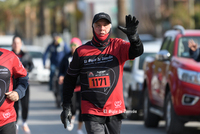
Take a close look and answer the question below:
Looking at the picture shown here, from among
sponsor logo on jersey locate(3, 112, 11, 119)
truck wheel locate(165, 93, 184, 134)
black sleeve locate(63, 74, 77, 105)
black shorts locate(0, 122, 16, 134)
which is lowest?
truck wheel locate(165, 93, 184, 134)

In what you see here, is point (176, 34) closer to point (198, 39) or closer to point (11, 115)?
point (198, 39)

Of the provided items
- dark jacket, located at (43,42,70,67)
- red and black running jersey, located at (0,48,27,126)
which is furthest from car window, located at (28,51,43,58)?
red and black running jersey, located at (0,48,27,126)

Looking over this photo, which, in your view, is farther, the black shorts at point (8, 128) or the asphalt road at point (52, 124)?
the asphalt road at point (52, 124)

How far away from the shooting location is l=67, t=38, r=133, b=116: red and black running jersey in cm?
586

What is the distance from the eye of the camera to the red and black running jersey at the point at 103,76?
5863mm

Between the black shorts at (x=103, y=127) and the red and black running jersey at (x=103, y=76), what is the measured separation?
106mm

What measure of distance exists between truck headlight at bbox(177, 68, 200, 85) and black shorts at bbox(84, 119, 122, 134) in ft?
11.0

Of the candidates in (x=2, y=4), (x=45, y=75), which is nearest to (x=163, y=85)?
(x=45, y=75)

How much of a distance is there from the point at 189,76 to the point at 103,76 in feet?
11.5

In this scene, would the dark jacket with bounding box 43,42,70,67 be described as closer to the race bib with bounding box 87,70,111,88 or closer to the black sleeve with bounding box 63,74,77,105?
the black sleeve with bounding box 63,74,77,105

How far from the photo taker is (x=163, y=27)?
1961 inches

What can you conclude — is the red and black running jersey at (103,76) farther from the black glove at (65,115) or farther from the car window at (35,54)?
the car window at (35,54)

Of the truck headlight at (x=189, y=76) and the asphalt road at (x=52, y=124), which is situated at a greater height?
the truck headlight at (x=189, y=76)

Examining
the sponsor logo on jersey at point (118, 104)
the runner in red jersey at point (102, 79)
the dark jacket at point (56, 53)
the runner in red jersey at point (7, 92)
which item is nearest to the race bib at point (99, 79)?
the runner in red jersey at point (102, 79)
